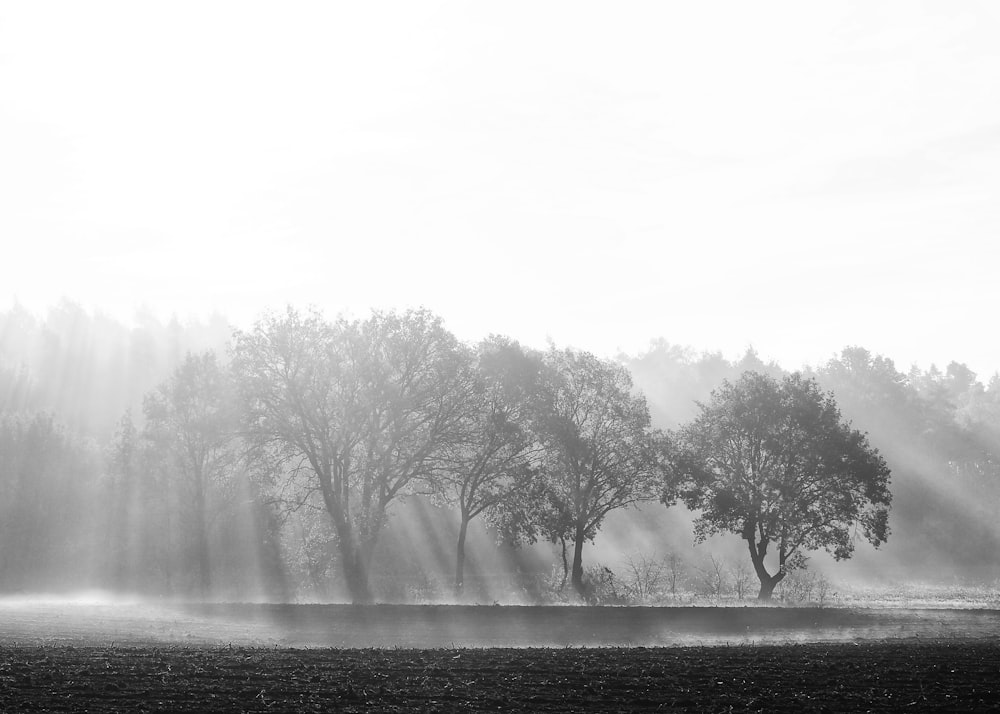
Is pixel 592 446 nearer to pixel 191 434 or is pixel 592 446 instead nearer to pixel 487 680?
pixel 191 434

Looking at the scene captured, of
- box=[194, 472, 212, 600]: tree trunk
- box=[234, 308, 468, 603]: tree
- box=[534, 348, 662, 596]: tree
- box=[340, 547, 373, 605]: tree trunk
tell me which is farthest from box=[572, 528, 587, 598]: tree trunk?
box=[194, 472, 212, 600]: tree trunk

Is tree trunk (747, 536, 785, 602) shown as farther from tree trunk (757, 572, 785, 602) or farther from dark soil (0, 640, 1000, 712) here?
dark soil (0, 640, 1000, 712)

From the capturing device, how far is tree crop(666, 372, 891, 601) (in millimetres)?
47781

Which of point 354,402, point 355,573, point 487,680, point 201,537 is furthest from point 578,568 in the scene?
point 487,680

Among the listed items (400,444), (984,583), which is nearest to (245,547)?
(400,444)

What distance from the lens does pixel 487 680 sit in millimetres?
19250

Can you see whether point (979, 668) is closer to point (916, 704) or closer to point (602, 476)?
point (916, 704)

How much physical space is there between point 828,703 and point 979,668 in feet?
23.4

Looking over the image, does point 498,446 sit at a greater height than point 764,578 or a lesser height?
greater

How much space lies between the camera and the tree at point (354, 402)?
4747 centimetres

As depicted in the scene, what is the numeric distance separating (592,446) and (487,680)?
32275 mm

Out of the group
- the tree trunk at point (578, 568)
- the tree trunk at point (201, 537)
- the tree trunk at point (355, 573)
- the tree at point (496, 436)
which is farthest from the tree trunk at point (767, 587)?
the tree trunk at point (201, 537)

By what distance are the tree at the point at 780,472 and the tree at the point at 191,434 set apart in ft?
100

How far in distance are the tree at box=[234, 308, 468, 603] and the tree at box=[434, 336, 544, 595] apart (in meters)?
1.31
